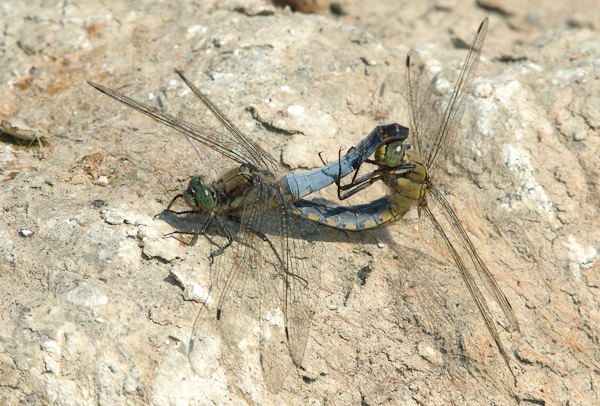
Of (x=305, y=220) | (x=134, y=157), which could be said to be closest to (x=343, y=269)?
(x=305, y=220)

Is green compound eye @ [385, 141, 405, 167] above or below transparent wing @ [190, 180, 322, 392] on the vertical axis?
above

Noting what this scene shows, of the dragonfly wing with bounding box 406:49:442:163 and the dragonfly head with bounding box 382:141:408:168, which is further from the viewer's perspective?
the dragonfly wing with bounding box 406:49:442:163

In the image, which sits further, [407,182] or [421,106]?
[421,106]

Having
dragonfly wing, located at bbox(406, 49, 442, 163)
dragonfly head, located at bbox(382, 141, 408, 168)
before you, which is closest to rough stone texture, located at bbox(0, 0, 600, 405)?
dragonfly wing, located at bbox(406, 49, 442, 163)

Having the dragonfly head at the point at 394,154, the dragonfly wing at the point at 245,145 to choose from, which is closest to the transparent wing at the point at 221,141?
the dragonfly wing at the point at 245,145

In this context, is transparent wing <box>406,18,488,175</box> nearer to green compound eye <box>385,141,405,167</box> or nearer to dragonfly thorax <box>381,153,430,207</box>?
dragonfly thorax <box>381,153,430,207</box>

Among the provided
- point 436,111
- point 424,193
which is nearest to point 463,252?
point 424,193

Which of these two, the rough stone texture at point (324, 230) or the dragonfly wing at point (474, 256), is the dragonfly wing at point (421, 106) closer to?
the rough stone texture at point (324, 230)

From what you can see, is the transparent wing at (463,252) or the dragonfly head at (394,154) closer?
the transparent wing at (463,252)

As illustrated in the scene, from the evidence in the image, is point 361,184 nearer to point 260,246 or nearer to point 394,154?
point 394,154
